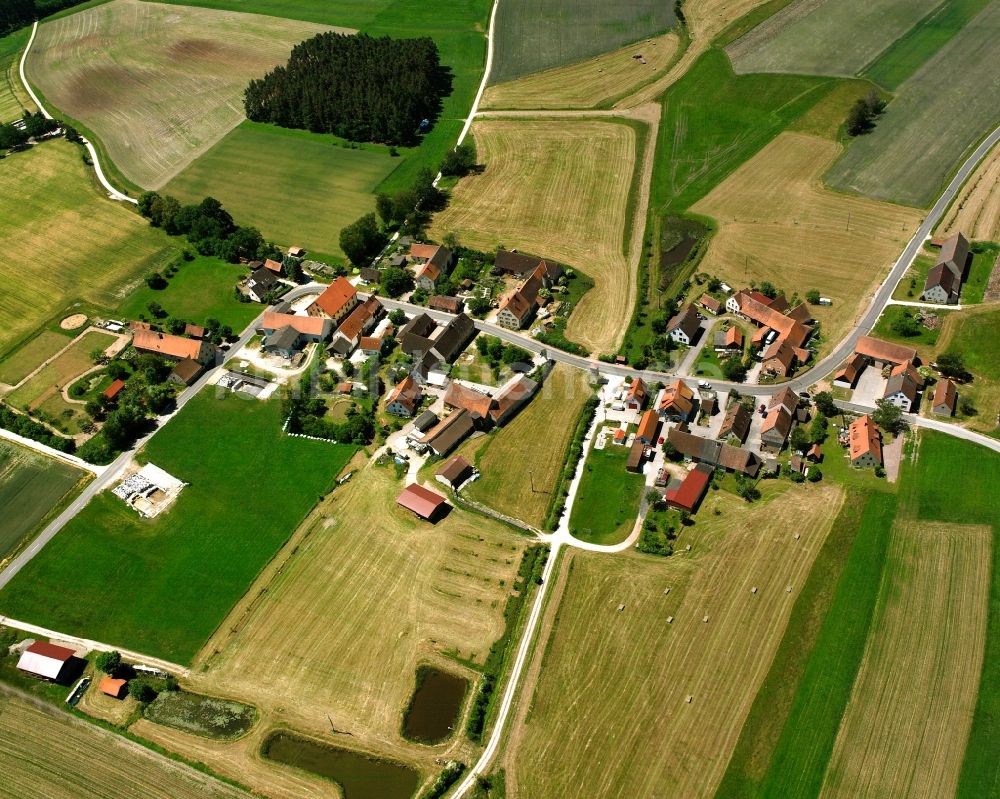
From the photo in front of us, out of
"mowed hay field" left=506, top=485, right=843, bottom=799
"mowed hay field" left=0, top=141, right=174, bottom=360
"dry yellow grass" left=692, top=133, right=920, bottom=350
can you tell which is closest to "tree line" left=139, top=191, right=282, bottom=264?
"mowed hay field" left=0, top=141, right=174, bottom=360

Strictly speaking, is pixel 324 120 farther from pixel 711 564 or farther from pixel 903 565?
pixel 903 565

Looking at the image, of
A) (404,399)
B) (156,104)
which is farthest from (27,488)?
(156,104)

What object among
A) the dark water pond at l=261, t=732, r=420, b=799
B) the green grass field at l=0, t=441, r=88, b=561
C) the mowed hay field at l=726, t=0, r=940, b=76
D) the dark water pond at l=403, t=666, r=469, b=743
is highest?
the mowed hay field at l=726, t=0, r=940, b=76

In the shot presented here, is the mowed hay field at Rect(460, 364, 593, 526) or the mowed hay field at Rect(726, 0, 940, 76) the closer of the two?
the mowed hay field at Rect(460, 364, 593, 526)

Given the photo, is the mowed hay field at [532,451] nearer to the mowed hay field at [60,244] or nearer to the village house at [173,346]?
the village house at [173,346]

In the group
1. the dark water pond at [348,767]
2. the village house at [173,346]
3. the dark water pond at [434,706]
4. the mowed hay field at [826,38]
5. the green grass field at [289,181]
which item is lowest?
the dark water pond at [348,767]

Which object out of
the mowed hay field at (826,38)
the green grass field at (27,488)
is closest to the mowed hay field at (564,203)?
the mowed hay field at (826,38)

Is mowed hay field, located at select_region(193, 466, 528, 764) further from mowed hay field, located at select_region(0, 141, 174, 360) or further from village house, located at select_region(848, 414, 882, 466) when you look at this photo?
mowed hay field, located at select_region(0, 141, 174, 360)
